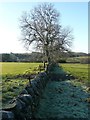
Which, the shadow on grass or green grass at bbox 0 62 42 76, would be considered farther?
green grass at bbox 0 62 42 76

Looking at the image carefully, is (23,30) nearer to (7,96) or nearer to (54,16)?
(54,16)

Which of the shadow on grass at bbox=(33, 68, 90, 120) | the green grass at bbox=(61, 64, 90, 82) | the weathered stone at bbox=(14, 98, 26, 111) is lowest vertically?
the green grass at bbox=(61, 64, 90, 82)

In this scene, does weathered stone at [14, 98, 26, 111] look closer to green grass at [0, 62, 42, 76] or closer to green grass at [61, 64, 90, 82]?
green grass at [61, 64, 90, 82]

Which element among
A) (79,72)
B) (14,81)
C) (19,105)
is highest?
(19,105)

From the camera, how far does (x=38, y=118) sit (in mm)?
10469

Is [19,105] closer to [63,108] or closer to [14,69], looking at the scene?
[63,108]

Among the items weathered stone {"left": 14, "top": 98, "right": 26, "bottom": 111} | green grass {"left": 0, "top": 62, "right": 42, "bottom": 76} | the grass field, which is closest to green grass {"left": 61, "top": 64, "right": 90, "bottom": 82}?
the grass field

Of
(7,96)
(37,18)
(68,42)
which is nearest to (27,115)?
(7,96)

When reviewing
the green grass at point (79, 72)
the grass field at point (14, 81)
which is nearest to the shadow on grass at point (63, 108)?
the grass field at point (14, 81)

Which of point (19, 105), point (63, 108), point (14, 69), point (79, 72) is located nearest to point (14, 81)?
point (63, 108)

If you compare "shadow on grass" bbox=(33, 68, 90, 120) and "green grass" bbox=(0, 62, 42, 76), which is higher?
"shadow on grass" bbox=(33, 68, 90, 120)

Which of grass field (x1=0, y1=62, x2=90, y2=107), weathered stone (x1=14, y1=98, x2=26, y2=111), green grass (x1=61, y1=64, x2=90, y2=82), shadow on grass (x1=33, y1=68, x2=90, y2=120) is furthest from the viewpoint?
green grass (x1=61, y1=64, x2=90, y2=82)

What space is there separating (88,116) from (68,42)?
4864cm

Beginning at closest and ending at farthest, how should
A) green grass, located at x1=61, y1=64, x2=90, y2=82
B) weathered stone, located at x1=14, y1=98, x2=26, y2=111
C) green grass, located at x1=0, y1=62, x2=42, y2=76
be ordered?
weathered stone, located at x1=14, y1=98, x2=26, y2=111 → green grass, located at x1=61, y1=64, x2=90, y2=82 → green grass, located at x1=0, y1=62, x2=42, y2=76
